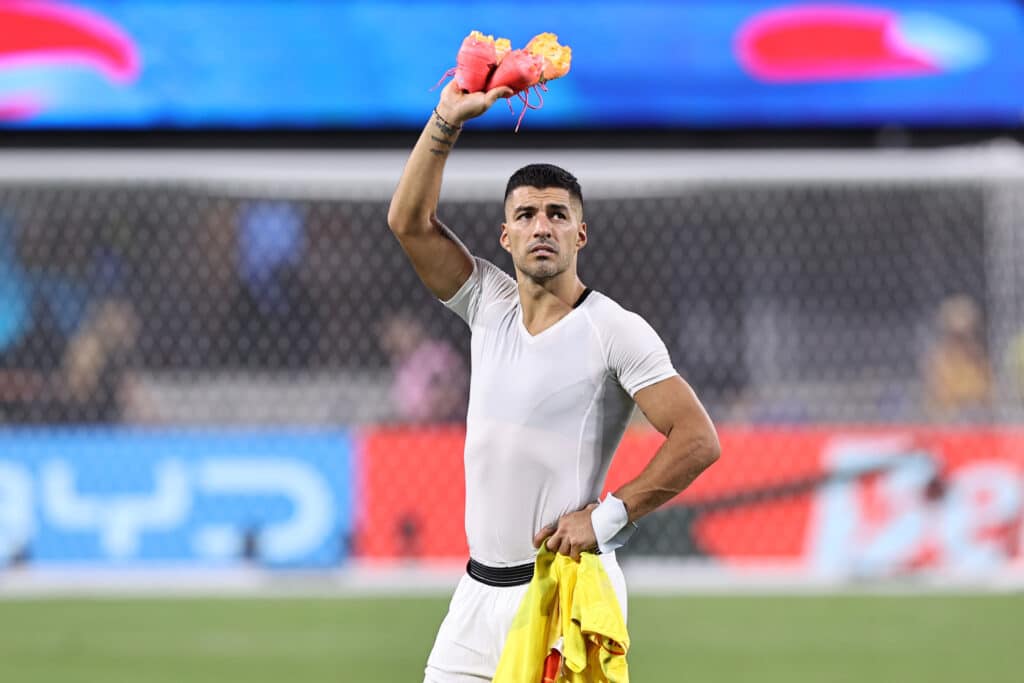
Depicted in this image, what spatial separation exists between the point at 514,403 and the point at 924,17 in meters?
9.88

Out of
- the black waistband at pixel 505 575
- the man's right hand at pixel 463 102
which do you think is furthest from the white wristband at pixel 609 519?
the man's right hand at pixel 463 102

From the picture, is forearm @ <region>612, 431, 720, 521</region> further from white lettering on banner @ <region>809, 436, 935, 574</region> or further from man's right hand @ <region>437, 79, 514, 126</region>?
white lettering on banner @ <region>809, 436, 935, 574</region>

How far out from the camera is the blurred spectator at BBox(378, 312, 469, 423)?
10492 millimetres

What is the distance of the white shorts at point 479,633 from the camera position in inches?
161

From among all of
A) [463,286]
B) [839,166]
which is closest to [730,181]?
[839,166]

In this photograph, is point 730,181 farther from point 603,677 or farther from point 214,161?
point 603,677

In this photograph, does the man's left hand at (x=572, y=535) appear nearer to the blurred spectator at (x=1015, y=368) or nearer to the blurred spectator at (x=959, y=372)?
the blurred spectator at (x=959, y=372)

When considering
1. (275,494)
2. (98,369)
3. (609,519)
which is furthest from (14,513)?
(609,519)

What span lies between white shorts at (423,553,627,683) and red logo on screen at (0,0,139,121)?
907 centimetres

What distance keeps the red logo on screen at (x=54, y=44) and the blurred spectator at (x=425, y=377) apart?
12.0 feet

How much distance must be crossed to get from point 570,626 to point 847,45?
9763 mm

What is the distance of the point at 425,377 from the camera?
10578 millimetres

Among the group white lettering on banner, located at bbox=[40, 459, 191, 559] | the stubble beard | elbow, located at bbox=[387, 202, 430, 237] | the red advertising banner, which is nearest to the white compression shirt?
the stubble beard

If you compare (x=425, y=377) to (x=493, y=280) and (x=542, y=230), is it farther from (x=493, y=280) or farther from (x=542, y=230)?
(x=542, y=230)
